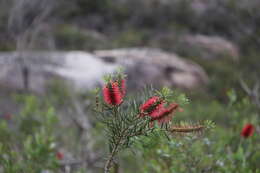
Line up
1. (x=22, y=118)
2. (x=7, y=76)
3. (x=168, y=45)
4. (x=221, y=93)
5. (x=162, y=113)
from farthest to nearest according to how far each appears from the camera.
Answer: (x=168, y=45), (x=221, y=93), (x=7, y=76), (x=22, y=118), (x=162, y=113)

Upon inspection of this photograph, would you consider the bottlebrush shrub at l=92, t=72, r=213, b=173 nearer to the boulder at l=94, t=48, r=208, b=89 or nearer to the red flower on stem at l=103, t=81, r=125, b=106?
the red flower on stem at l=103, t=81, r=125, b=106

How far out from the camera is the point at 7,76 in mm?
10844

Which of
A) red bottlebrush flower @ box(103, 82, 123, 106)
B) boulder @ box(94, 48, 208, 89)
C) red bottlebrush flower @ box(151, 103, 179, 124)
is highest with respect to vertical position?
red bottlebrush flower @ box(103, 82, 123, 106)

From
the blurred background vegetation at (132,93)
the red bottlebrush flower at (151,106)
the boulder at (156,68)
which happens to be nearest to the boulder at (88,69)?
the boulder at (156,68)

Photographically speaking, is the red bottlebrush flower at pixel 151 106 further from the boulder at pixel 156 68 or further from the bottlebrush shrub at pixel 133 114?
the boulder at pixel 156 68

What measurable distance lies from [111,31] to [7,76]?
15.2 m

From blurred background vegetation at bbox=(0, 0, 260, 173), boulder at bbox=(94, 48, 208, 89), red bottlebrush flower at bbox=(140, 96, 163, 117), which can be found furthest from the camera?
boulder at bbox=(94, 48, 208, 89)

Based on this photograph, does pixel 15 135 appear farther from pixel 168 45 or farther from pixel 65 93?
pixel 168 45

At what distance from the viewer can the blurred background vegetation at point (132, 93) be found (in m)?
2.52

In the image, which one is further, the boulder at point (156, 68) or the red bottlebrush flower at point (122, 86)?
the boulder at point (156, 68)

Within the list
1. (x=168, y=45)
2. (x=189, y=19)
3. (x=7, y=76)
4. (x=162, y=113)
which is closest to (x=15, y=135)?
(x=162, y=113)

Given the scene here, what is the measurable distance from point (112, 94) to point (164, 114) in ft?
0.65

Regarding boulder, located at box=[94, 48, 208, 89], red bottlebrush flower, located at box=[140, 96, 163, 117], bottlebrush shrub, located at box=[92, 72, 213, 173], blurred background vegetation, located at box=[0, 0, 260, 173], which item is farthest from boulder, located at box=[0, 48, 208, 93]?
red bottlebrush flower, located at box=[140, 96, 163, 117]

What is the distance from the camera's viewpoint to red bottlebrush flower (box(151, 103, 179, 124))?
1238mm
